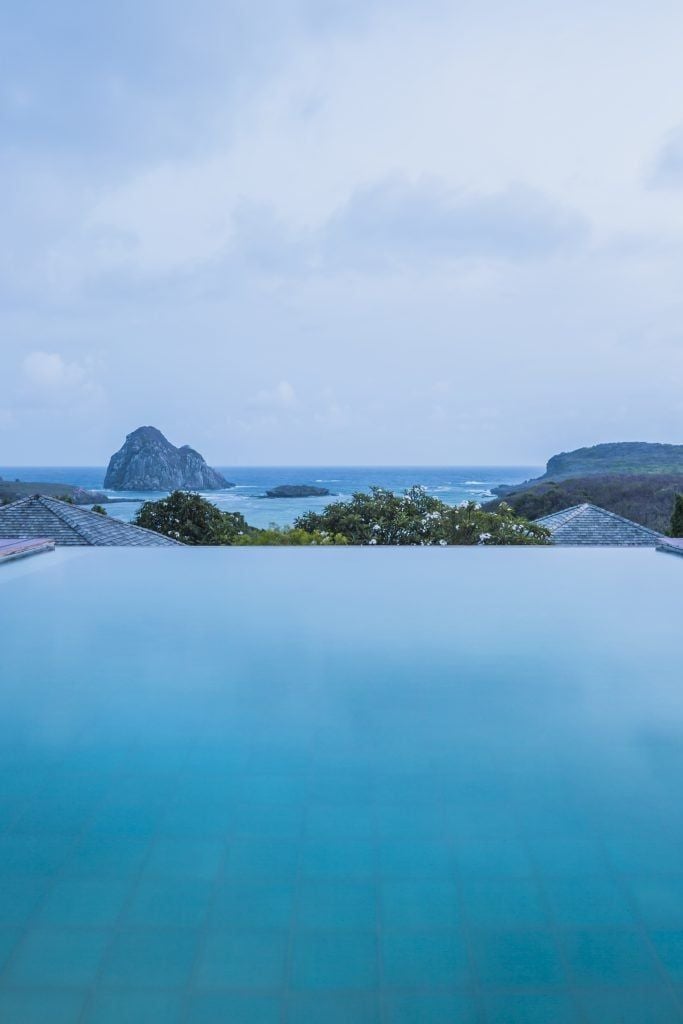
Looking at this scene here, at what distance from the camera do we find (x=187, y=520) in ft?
44.5

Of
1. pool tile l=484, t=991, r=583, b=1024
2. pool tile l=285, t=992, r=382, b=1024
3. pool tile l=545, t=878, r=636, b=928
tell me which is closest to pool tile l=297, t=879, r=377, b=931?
pool tile l=285, t=992, r=382, b=1024

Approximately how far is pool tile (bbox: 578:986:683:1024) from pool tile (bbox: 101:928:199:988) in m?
0.87

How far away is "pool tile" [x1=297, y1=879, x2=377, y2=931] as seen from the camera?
168cm

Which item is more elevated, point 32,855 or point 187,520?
point 187,520

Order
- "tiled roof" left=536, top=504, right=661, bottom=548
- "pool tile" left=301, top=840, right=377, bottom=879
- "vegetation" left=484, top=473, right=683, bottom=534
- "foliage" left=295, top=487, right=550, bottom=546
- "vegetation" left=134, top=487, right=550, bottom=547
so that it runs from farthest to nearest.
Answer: "vegetation" left=484, top=473, right=683, bottom=534, "vegetation" left=134, top=487, right=550, bottom=547, "foliage" left=295, top=487, right=550, bottom=546, "tiled roof" left=536, top=504, right=661, bottom=548, "pool tile" left=301, top=840, right=377, bottom=879

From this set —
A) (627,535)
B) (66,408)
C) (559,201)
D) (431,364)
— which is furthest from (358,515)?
(431,364)

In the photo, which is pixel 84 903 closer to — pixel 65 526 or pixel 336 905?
pixel 336 905

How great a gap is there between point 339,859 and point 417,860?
22 centimetres

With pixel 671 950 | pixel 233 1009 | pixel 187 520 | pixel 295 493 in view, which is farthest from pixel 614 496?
pixel 233 1009

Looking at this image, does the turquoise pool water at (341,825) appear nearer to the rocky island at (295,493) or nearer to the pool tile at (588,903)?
the pool tile at (588,903)

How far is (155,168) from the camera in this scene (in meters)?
10.2

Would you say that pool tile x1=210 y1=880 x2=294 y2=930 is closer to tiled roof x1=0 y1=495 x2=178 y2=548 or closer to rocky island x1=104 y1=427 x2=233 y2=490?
tiled roof x1=0 y1=495 x2=178 y2=548

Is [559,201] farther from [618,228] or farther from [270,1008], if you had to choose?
[270,1008]

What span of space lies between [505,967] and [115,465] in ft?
80.9
